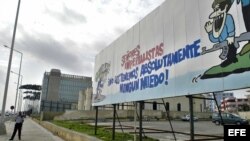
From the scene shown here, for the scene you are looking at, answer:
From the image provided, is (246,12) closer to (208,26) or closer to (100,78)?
(208,26)

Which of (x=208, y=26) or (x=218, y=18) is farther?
(x=208, y=26)

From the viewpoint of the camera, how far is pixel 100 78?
14.8 meters

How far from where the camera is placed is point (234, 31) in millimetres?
5625

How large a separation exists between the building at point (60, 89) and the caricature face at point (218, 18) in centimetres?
13222

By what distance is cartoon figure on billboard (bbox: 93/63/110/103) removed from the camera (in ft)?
45.6

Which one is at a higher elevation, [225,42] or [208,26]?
[208,26]

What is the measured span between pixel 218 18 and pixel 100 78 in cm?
945

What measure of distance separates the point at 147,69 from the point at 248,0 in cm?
419

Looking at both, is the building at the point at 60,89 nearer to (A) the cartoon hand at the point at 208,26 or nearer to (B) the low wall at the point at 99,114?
(B) the low wall at the point at 99,114

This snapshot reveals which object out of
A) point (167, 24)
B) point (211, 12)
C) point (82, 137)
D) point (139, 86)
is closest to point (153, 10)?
point (167, 24)

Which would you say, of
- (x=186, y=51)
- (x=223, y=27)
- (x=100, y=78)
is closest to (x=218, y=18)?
(x=223, y=27)

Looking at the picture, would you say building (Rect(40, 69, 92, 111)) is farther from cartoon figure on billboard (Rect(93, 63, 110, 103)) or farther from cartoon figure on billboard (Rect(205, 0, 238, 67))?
cartoon figure on billboard (Rect(205, 0, 238, 67))

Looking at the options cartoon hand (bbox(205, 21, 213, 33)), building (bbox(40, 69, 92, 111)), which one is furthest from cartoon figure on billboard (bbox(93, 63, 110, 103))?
building (bbox(40, 69, 92, 111))

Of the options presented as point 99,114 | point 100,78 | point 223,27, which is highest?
point 100,78
